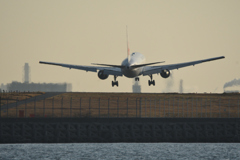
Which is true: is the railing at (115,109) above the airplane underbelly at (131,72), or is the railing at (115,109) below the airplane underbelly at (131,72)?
below

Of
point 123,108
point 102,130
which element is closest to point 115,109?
point 123,108

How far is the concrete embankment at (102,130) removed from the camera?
12888 cm

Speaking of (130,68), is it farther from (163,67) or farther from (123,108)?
(123,108)

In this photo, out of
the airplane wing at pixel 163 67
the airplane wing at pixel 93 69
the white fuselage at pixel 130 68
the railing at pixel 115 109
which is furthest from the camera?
the airplane wing at pixel 93 69

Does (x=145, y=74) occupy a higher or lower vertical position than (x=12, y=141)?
higher

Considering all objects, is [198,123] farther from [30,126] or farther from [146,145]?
[30,126]

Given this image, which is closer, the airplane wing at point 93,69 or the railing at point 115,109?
the railing at point 115,109

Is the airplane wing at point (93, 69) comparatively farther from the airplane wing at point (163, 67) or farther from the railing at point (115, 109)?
the railing at point (115, 109)

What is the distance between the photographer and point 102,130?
129m

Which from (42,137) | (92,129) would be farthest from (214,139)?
(42,137)

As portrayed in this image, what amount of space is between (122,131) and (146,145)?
23.5m

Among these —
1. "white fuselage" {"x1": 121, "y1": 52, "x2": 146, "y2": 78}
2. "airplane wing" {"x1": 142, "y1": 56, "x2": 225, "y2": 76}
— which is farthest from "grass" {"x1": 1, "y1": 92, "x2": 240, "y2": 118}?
"airplane wing" {"x1": 142, "y1": 56, "x2": 225, "y2": 76}

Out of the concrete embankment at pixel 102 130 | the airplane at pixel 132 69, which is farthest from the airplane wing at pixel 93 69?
the concrete embankment at pixel 102 130

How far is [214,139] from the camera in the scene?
434 feet
